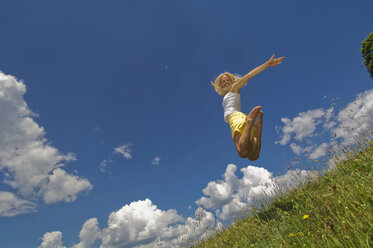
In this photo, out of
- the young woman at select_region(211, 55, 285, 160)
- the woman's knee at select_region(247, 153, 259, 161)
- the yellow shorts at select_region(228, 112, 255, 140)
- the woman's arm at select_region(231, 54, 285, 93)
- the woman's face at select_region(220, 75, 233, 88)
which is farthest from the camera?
the woman's face at select_region(220, 75, 233, 88)

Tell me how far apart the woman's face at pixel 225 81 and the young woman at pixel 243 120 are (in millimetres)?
64

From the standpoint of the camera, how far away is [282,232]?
11.0 feet

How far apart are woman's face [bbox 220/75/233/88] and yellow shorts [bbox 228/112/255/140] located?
4.00 ft

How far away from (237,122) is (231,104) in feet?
2.26

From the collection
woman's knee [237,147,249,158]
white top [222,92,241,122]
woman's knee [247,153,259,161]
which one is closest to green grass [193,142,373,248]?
woman's knee [247,153,259,161]

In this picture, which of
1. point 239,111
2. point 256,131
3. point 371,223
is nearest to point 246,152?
point 256,131

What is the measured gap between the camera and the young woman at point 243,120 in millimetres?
4930

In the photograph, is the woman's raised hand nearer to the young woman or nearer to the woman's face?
the young woman

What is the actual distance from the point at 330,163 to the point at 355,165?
1090 mm

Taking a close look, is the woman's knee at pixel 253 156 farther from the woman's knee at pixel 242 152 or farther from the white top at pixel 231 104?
the white top at pixel 231 104

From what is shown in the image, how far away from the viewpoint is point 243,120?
17.0 feet

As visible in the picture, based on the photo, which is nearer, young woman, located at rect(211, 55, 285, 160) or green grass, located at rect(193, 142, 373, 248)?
green grass, located at rect(193, 142, 373, 248)

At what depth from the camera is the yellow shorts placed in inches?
202

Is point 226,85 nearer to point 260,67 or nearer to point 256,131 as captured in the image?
point 260,67
